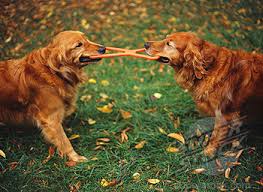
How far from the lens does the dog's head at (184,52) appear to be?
379cm

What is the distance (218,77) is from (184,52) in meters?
0.50

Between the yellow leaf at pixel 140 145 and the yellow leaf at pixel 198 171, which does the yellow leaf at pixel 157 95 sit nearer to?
the yellow leaf at pixel 140 145

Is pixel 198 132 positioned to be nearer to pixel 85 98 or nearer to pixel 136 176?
pixel 136 176

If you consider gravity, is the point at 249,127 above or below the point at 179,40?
below

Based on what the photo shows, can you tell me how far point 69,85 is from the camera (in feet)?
13.5

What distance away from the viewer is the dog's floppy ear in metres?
3.78

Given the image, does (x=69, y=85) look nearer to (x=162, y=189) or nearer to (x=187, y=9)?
(x=162, y=189)

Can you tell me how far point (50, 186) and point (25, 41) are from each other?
3542 millimetres

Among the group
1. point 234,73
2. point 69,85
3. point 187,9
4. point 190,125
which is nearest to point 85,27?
point 187,9

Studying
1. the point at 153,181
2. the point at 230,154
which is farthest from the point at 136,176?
the point at 230,154

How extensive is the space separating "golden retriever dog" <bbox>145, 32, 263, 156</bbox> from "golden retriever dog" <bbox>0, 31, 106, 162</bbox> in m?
1.02

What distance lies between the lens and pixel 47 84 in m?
3.90

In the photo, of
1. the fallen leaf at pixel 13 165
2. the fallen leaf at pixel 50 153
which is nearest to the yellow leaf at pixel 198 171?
the fallen leaf at pixel 50 153

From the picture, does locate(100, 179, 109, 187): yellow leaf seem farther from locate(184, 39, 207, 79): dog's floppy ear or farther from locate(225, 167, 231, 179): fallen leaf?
locate(184, 39, 207, 79): dog's floppy ear
